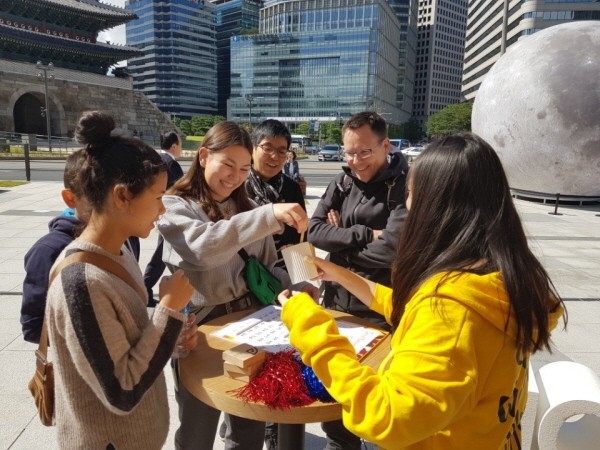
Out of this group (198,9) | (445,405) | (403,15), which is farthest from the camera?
(403,15)

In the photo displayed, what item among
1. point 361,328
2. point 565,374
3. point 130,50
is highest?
point 130,50

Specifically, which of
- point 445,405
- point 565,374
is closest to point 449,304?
point 445,405

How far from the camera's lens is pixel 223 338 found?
1865 mm

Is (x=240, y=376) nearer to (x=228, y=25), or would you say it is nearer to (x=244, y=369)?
(x=244, y=369)

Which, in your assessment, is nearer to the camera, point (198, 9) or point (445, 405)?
point (445, 405)

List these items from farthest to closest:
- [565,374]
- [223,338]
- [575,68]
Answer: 1. [575,68]
2. [565,374]
3. [223,338]

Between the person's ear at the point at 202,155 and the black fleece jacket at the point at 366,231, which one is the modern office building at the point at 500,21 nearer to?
the black fleece jacket at the point at 366,231

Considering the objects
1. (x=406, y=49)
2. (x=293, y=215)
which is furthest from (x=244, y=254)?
(x=406, y=49)

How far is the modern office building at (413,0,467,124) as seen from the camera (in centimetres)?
11706

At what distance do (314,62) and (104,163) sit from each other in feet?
289

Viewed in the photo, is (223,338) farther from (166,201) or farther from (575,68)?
(575,68)

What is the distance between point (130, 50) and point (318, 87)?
1702 inches

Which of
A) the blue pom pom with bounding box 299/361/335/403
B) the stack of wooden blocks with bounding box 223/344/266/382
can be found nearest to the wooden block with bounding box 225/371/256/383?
the stack of wooden blocks with bounding box 223/344/266/382

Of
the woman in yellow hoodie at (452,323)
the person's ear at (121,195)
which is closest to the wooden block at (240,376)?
the woman in yellow hoodie at (452,323)
